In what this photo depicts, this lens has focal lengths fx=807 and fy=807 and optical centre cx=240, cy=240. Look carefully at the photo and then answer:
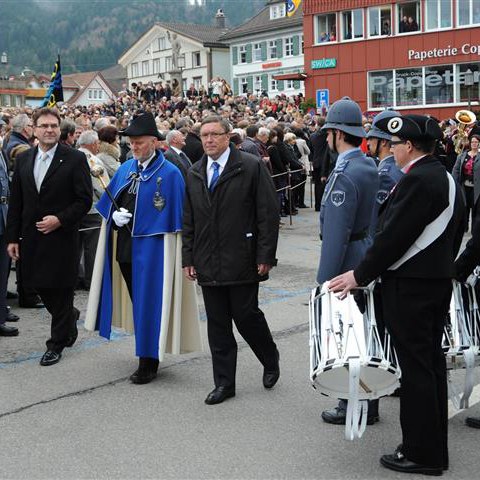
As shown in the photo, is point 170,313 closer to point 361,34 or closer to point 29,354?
point 29,354

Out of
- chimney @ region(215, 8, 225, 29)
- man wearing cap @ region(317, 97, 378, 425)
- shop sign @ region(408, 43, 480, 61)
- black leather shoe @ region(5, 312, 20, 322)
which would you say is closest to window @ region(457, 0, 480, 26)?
shop sign @ region(408, 43, 480, 61)

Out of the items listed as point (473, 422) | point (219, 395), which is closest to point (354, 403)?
point (473, 422)

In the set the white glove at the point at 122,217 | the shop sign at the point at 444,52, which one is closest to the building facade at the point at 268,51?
the shop sign at the point at 444,52

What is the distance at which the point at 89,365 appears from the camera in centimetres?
676

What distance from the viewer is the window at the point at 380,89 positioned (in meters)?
44.8

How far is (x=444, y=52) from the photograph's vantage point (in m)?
42.2

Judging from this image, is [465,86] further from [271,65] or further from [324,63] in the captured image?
[271,65]

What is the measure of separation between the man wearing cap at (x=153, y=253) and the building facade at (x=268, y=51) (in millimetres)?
60936

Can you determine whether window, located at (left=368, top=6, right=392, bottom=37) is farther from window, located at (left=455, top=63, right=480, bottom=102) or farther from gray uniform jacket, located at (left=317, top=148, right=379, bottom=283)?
gray uniform jacket, located at (left=317, top=148, right=379, bottom=283)

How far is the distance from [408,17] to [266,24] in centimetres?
3011

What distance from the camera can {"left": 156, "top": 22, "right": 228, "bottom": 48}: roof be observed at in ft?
278

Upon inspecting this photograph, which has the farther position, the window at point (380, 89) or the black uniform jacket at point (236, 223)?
the window at point (380, 89)

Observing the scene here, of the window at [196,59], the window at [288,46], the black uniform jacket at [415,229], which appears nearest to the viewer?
the black uniform jacket at [415,229]

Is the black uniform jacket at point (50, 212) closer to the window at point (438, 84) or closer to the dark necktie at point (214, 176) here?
the dark necktie at point (214, 176)
